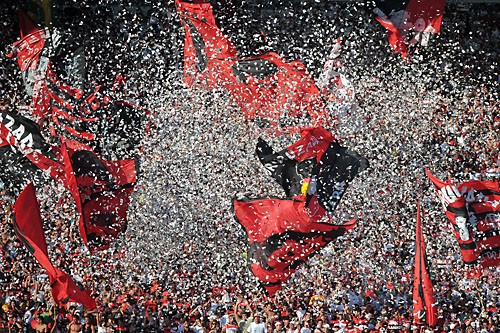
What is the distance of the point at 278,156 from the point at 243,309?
211cm

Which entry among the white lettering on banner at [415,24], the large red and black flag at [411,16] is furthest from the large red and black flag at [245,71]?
the white lettering on banner at [415,24]

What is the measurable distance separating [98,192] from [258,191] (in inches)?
199

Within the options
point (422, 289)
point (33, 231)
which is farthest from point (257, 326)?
point (33, 231)

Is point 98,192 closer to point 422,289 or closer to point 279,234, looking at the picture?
point 279,234

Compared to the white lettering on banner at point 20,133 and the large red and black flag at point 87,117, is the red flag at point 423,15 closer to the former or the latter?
the large red and black flag at point 87,117

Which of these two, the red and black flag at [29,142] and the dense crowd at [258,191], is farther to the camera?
the dense crowd at [258,191]

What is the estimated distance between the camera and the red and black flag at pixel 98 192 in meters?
13.3

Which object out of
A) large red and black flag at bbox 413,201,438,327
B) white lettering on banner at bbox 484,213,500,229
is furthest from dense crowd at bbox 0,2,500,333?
white lettering on banner at bbox 484,213,500,229

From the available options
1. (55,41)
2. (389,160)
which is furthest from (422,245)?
(55,41)

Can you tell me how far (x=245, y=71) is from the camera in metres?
17.9

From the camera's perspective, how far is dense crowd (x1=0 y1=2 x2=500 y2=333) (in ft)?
48.2

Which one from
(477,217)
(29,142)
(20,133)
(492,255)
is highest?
(20,133)

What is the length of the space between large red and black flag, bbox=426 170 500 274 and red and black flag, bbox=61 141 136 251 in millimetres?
4309

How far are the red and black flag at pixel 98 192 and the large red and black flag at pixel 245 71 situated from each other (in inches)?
162
